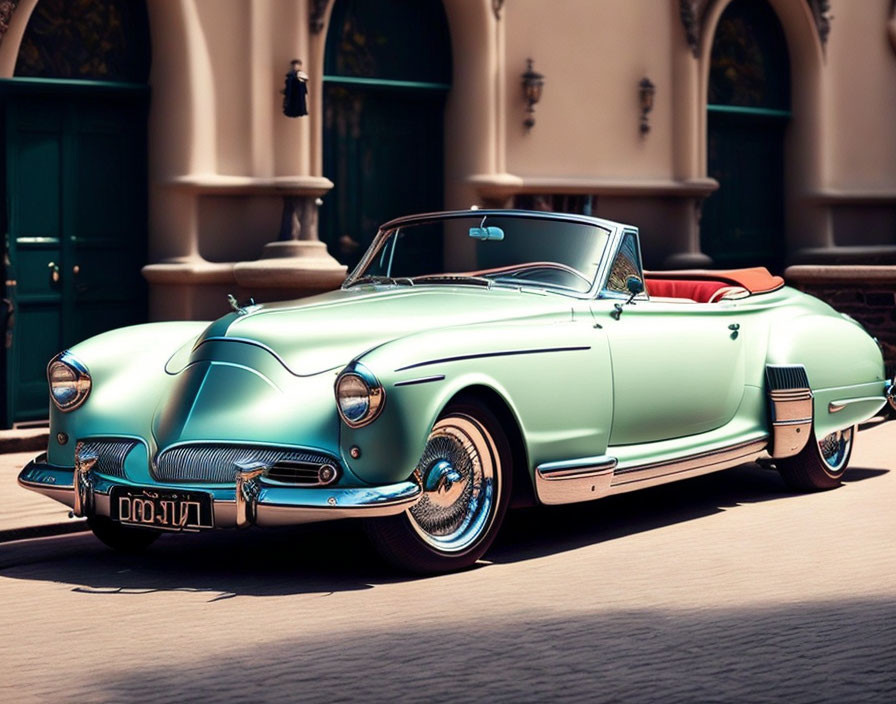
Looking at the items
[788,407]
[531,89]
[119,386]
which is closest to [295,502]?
[119,386]

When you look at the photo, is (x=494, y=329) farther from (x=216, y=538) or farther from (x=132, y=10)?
Result: (x=132, y=10)

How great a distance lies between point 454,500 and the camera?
7031mm

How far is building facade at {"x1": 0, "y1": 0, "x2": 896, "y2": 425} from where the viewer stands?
1233cm

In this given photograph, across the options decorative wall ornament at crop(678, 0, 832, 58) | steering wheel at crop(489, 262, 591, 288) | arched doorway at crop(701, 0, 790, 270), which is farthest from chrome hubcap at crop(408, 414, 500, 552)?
arched doorway at crop(701, 0, 790, 270)

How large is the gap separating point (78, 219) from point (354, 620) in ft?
23.2

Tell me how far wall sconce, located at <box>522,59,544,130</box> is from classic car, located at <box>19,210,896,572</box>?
6.17 m

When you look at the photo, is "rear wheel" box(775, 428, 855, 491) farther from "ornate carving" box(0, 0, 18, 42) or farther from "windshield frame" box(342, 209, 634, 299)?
"ornate carving" box(0, 0, 18, 42)

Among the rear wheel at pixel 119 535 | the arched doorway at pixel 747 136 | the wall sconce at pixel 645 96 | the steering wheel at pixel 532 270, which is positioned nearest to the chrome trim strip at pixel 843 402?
the steering wheel at pixel 532 270

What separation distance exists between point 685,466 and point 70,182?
599 cm

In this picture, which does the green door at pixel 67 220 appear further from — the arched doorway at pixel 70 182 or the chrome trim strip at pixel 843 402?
the chrome trim strip at pixel 843 402

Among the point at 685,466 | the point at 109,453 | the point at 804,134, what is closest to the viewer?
the point at 109,453

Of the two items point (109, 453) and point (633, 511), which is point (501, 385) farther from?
point (633, 511)

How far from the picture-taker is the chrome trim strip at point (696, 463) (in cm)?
789

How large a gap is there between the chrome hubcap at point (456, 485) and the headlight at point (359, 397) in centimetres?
33
